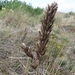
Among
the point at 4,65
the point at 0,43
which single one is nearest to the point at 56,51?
the point at 0,43

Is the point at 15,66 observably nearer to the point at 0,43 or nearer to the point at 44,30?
the point at 0,43

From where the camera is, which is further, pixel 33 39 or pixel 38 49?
pixel 33 39

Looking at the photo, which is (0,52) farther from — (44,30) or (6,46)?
(44,30)

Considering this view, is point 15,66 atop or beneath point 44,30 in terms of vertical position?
beneath

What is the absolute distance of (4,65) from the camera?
2.34 m

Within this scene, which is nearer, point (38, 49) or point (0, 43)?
point (38, 49)

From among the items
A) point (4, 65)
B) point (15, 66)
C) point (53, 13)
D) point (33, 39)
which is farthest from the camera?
point (33, 39)

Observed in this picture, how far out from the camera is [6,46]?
3.07m

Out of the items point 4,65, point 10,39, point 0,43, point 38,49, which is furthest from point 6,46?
point 38,49

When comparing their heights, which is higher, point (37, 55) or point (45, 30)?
point (45, 30)

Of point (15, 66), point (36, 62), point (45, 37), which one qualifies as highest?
point (45, 37)

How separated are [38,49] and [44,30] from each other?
9cm

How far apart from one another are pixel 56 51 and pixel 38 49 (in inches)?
108

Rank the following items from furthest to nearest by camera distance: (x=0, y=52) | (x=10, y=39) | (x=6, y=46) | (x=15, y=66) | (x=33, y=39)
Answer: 1. (x=33, y=39)
2. (x=10, y=39)
3. (x=6, y=46)
4. (x=0, y=52)
5. (x=15, y=66)
